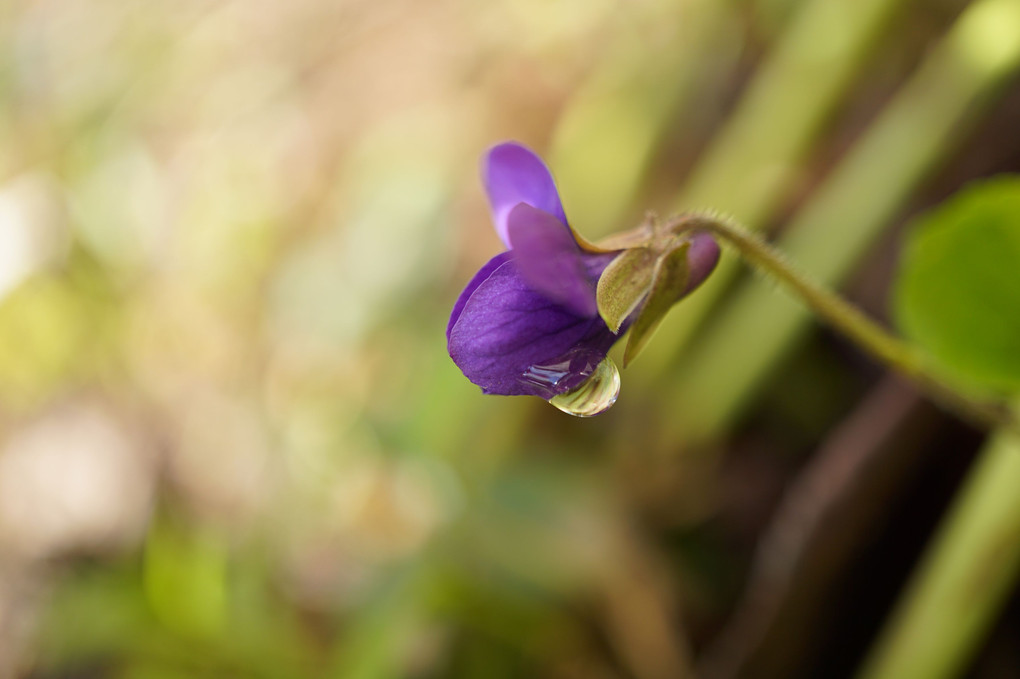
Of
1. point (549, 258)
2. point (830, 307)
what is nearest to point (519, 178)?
point (549, 258)

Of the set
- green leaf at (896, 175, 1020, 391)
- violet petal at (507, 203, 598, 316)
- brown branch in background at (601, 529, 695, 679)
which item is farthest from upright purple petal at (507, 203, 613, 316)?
brown branch in background at (601, 529, 695, 679)

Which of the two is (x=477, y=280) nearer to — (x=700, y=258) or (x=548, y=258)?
(x=548, y=258)

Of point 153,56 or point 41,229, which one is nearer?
point 41,229

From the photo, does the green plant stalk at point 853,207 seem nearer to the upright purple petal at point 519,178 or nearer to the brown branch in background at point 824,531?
the brown branch in background at point 824,531

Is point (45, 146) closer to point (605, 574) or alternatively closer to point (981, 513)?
point (605, 574)

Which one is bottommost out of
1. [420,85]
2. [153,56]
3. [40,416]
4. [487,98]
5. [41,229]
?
[40,416]

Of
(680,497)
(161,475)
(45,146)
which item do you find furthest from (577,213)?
(45,146)

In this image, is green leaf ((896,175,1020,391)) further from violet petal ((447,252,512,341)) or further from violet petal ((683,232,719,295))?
violet petal ((447,252,512,341))
